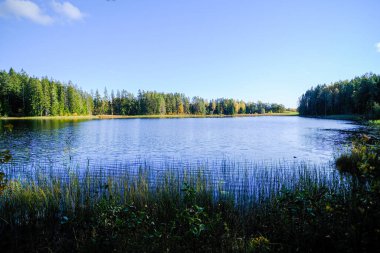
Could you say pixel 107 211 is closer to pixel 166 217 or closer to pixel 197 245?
pixel 166 217

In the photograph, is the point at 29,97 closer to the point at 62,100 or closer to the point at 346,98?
the point at 62,100

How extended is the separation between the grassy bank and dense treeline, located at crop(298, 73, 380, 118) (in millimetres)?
62532

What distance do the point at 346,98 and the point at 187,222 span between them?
117422 mm

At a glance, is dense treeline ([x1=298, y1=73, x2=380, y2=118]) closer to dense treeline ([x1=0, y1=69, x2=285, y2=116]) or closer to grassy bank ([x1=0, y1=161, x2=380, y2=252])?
grassy bank ([x1=0, y1=161, x2=380, y2=252])

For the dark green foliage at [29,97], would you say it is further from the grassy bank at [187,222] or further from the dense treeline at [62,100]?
the grassy bank at [187,222]

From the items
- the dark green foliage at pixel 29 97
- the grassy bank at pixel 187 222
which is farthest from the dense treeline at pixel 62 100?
the grassy bank at pixel 187 222

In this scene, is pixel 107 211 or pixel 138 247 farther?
pixel 107 211

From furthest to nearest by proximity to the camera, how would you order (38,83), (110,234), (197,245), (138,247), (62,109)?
1. (62,109)
2. (38,83)
3. (110,234)
4. (197,245)
5. (138,247)

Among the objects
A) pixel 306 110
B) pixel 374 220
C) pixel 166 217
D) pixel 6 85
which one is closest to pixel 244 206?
pixel 166 217

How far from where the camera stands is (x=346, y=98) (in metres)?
103

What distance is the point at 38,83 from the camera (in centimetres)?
9775

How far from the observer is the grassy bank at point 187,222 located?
4.53 m

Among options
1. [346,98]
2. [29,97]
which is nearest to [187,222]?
[29,97]

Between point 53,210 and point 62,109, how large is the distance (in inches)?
4444
